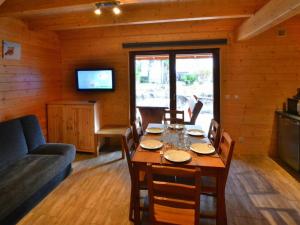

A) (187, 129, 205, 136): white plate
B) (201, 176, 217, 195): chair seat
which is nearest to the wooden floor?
(201, 176, 217, 195): chair seat

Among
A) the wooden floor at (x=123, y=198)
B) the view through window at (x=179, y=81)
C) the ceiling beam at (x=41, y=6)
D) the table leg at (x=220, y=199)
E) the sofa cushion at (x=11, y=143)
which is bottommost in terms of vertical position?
the wooden floor at (x=123, y=198)

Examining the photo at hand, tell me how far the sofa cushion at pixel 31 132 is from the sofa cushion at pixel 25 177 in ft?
0.96

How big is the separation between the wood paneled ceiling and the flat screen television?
1.00 metres

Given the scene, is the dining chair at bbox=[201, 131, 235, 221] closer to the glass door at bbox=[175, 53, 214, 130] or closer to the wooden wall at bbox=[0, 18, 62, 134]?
the glass door at bbox=[175, 53, 214, 130]

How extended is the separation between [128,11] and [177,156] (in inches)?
96.2

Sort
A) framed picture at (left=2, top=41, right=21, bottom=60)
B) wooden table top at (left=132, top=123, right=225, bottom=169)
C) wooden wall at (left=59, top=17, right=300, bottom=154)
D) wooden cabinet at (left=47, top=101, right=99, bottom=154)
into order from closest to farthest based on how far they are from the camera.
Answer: wooden table top at (left=132, top=123, right=225, bottom=169), framed picture at (left=2, top=41, right=21, bottom=60), wooden wall at (left=59, top=17, right=300, bottom=154), wooden cabinet at (left=47, top=101, right=99, bottom=154)

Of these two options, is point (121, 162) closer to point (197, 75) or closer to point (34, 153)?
point (34, 153)

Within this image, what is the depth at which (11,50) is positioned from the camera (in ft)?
10.9

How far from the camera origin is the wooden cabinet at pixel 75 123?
405 centimetres

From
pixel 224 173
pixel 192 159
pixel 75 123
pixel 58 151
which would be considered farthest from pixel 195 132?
pixel 75 123

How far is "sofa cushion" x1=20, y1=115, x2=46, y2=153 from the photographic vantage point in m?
3.26

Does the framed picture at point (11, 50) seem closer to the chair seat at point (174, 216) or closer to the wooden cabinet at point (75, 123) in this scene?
the wooden cabinet at point (75, 123)

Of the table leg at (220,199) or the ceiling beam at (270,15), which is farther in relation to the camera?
the ceiling beam at (270,15)

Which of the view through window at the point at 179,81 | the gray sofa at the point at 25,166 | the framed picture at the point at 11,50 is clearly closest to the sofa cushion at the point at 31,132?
the gray sofa at the point at 25,166
